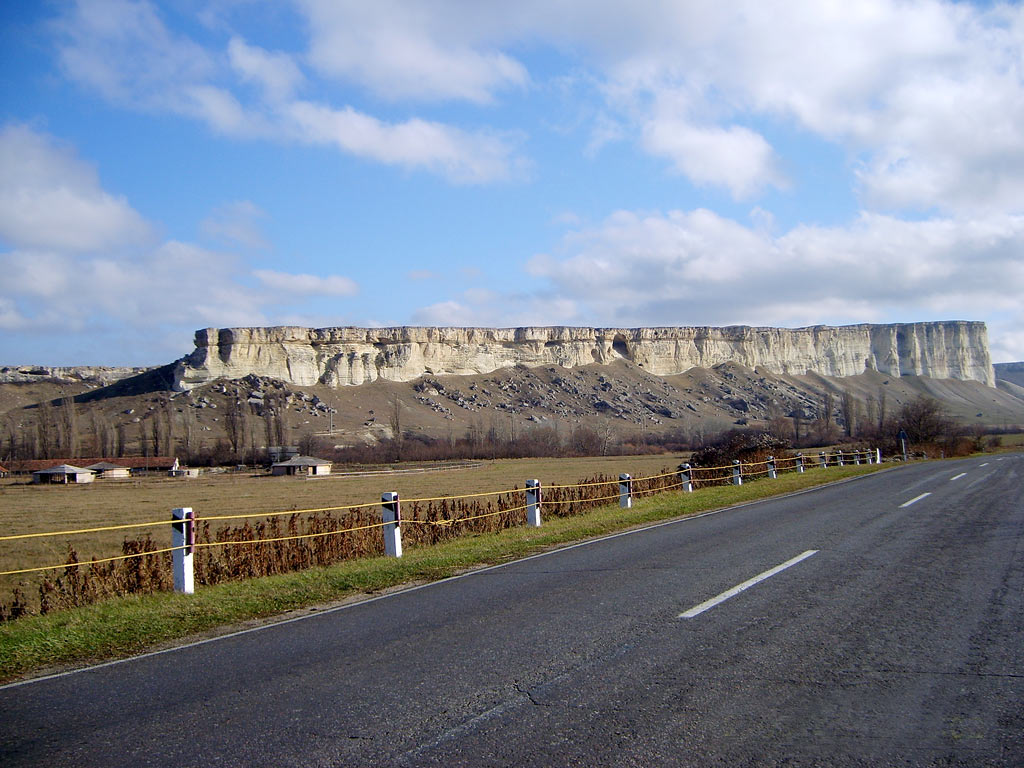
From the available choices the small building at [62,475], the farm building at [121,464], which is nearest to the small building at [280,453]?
the farm building at [121,464]

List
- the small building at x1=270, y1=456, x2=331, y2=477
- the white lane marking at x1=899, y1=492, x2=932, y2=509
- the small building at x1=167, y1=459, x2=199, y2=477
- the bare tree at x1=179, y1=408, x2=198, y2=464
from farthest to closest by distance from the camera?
the bare tree at x1=179, y1=408, x2=198, y2=464
the small building at x1=167, y1=459, x2=199, y2=477
the small building at x1=270, y1=456, x2=331, y2=477
the white lane marking at x1=899, y1=492, x2=932, y2=509

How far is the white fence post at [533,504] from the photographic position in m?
17.4

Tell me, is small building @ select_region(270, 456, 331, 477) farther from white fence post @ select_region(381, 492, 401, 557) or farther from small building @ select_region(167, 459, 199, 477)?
white fence post @ select_region(381, 492, 401, 557)

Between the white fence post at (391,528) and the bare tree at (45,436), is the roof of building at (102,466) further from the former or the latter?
the white fence post at (391,528)

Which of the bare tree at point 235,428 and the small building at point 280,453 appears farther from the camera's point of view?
the bare tree at point 235,428

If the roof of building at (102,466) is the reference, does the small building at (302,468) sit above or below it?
below

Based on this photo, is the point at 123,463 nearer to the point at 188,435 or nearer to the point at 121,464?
the point at 121,464

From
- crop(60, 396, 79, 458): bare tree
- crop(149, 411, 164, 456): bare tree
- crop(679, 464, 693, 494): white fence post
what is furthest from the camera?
crop(60, 396, 79, 458): bare tree

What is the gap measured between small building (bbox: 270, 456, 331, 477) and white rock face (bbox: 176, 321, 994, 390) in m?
55.5

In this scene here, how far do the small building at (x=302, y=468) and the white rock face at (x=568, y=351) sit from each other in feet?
182

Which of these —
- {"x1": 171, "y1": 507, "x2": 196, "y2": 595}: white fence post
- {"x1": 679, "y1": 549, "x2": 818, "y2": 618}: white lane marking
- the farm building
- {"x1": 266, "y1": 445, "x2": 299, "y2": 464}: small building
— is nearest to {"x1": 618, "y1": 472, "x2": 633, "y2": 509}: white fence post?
{"x1": 679, "y1": 549, "x2": 818, "y2": 618}: white lane marking

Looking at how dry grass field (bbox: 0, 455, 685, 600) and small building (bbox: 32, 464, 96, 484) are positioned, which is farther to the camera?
small building (bbox: 32, 464, 96, 484)

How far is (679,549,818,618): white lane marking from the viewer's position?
730 centimetres

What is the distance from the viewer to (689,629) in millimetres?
6586
